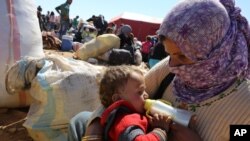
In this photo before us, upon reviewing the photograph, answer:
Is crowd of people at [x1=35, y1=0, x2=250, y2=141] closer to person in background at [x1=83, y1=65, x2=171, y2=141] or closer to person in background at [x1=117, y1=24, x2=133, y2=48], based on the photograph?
person in background at [x1=83, y1=65, x2=171, y2=141]

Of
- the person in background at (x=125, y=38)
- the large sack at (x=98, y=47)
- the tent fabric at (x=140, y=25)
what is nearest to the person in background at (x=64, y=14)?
the person in background at (x=125, y=38)

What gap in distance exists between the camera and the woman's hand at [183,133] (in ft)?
5.41

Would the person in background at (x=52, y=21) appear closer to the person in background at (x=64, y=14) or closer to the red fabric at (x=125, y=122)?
the person in background at (x=64, y=14)

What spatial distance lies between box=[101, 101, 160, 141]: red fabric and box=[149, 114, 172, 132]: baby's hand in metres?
0.05

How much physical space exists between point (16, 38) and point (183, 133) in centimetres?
270

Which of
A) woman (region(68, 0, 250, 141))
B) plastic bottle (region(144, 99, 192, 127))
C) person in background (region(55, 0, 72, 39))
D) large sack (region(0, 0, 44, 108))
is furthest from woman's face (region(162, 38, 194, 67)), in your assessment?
person in background (region(55, 0, 72, 39))

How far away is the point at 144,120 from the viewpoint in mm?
1806

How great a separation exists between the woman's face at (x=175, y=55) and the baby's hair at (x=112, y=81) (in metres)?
0.26

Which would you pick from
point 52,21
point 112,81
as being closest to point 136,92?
point 112,81

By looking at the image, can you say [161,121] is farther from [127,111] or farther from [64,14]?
[64,14]

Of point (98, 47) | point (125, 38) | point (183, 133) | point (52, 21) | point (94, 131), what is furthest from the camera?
point (52, 21)

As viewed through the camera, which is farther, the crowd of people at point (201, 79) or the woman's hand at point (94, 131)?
the woman's hand at point (94, 131)

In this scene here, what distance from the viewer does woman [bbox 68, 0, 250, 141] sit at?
5.54ft

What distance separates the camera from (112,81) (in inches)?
78.6
